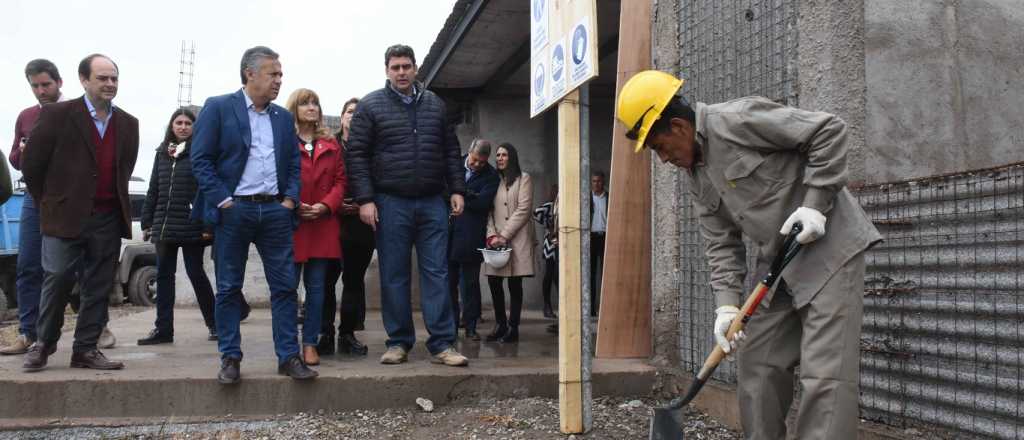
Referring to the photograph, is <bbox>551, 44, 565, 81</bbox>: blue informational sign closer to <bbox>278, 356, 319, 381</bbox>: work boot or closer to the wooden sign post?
the wooden sign post

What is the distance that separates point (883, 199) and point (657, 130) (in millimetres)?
1299

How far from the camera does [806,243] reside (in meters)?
2.96

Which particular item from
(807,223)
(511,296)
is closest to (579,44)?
(807,223)

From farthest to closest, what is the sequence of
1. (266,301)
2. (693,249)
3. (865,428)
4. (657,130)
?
(266,301) < (693,249) < (865,428) < (657,130)

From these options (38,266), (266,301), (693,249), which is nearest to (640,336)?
(693,249)

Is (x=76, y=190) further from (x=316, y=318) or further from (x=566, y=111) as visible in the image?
(x=566, y=111)

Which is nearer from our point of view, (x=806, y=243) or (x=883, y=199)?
(x=806, y=243)

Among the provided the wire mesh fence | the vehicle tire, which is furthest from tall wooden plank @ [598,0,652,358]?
the vehicle tire

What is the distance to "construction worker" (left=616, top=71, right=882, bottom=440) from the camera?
9.43 ft

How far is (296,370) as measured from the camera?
→ 4.77 meters

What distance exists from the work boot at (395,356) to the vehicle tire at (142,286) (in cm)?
928

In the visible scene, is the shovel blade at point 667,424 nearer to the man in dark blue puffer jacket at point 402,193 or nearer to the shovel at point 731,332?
the shovel at point 731,332

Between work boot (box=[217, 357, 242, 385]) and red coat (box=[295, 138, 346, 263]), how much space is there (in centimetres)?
83

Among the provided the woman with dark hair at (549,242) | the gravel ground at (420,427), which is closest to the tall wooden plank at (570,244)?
the gravel ground at (420,427)
